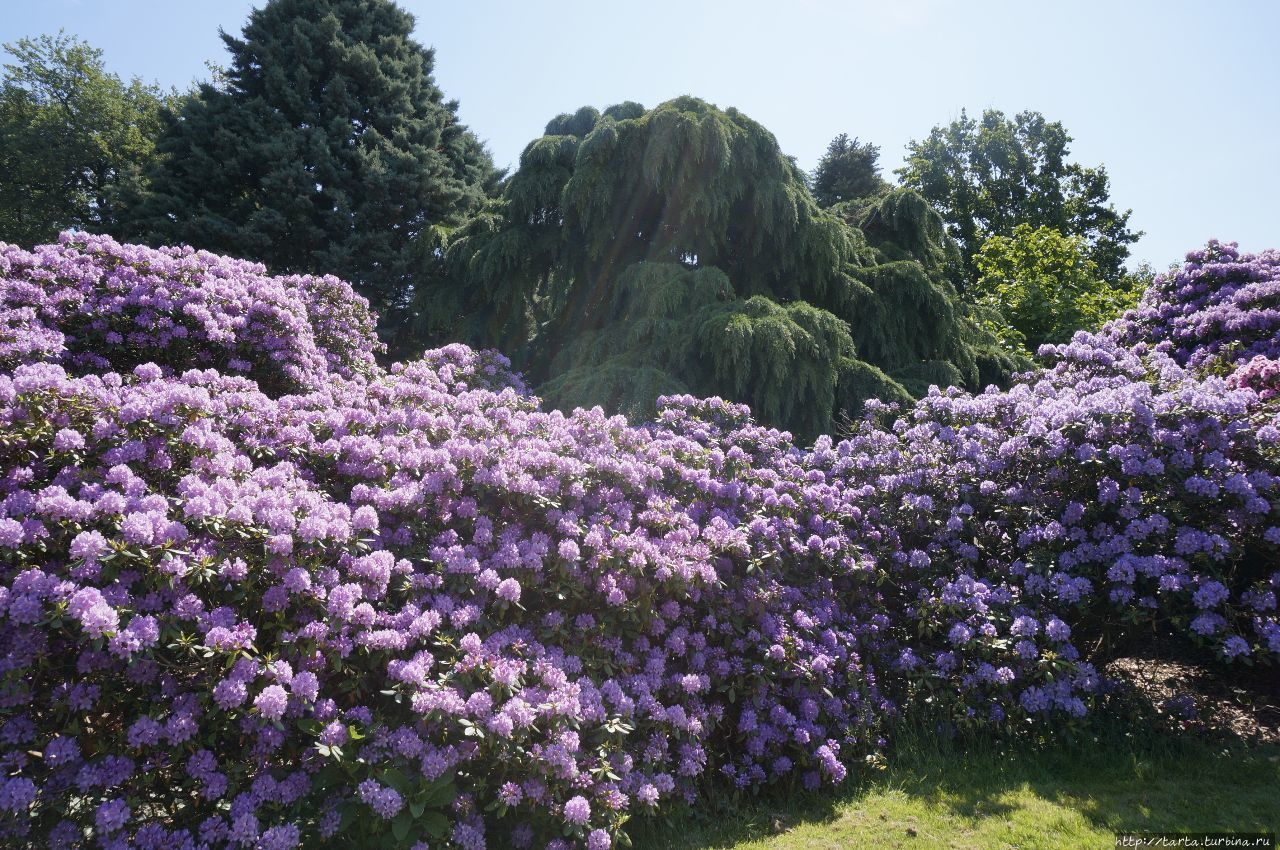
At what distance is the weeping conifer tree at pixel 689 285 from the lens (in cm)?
668

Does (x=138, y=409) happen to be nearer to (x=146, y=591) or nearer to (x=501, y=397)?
(x=146, y=591)

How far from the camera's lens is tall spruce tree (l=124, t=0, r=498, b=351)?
487 inches

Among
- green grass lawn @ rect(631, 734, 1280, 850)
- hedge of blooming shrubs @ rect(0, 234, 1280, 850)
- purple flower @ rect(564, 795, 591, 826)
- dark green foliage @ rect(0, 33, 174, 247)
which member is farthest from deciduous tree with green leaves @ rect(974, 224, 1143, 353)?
dark green foliage @ rect(0, 33, 174, 247)

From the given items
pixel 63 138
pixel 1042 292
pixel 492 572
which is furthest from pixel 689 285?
pixel 63 138

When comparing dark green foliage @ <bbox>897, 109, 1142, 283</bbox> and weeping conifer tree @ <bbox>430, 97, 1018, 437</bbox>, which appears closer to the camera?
weeping conifer tree @ <bbox>430, 97, 1018, 437</bbox>

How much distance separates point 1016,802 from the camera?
133 inches

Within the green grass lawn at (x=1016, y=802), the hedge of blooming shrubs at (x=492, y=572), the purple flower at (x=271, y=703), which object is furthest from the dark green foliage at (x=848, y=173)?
the purple flower at (x=271, y=703)

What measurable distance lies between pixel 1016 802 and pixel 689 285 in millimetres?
5236

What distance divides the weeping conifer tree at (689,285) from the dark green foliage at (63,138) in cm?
1391

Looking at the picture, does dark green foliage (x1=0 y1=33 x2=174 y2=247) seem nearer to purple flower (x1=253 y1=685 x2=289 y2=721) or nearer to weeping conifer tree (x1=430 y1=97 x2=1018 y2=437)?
weeping conifer tree (x1=430 y1=97 x2=1018 y2=437)

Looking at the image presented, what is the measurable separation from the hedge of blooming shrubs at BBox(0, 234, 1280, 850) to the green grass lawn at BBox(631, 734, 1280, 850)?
19 cm

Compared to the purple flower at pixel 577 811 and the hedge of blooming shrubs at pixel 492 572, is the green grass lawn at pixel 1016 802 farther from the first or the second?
the purple flower at pixel 577 811

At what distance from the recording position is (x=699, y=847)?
306 centimetres

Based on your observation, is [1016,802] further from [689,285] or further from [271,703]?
[689,285]
